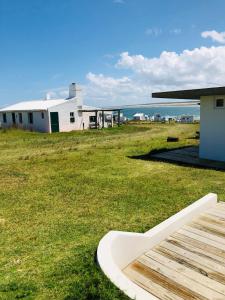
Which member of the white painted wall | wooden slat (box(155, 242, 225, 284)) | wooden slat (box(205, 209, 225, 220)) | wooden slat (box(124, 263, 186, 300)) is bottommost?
wooden slat (box(124, 263, 186, 300))

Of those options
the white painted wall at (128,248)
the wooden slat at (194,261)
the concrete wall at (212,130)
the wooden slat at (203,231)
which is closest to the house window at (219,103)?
the concrete wall at (212,130)

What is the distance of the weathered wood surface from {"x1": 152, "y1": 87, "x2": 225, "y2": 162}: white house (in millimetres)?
7012

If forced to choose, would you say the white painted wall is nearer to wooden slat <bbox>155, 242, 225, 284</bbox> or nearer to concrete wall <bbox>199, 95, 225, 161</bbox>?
wooden slat <bbox>155, 242, 225, 284</bbox>

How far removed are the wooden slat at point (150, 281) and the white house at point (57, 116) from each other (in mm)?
25003

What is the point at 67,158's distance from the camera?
1318cm

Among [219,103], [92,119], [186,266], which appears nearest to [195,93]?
[219,103]

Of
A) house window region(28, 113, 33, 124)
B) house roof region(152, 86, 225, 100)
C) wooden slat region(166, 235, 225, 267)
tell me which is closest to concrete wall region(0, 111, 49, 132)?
house window region(28, 113, 33, 124)

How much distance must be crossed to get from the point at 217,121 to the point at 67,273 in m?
9.41

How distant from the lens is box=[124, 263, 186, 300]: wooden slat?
127 inches

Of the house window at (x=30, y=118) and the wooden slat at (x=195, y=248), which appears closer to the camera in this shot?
the wooden slat at (x=195, y=248)

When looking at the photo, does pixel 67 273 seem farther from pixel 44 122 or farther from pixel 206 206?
pixel 44 122

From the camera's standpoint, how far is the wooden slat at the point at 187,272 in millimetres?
3339

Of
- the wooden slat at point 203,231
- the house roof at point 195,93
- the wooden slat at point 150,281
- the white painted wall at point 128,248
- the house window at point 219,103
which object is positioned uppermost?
the house roof at point 195,93

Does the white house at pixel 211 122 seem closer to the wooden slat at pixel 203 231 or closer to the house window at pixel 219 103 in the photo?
the house window at pixel 219 103
